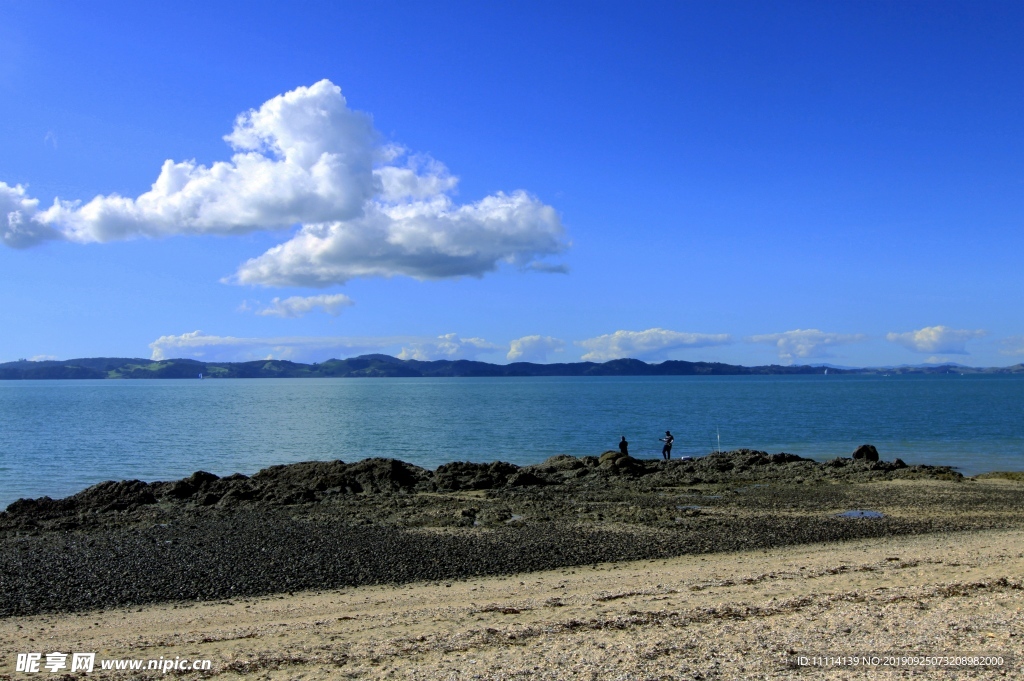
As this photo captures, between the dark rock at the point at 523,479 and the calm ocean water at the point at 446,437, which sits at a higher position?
the dark rock at the point at 523,479

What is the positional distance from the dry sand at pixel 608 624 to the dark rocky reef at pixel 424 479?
14689 millimetres

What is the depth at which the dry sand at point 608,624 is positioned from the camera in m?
10.0

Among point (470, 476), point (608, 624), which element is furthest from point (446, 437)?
point (608, 624)

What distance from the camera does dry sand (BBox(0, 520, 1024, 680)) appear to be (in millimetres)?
10023

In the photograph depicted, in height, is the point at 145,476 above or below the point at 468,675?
below

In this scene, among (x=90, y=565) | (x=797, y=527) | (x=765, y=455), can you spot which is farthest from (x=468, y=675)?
(x=765, y=455)

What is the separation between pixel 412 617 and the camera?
45.1 ft

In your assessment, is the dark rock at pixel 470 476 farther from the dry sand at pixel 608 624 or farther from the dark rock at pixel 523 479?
the dry sand at pixel 608 624

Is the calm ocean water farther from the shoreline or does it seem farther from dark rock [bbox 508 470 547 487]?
dark rock [bbox 508 470 547 487]

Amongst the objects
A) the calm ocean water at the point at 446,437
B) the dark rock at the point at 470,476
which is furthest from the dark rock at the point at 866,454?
the dark rock at the point at 470,476

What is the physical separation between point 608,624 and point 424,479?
2334 centimetres

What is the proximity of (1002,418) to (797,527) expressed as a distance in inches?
2733

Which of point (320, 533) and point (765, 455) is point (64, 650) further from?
point (765, 455)

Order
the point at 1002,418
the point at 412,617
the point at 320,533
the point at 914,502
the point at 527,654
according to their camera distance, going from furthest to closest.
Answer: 1. the point at 1002,418
2. the point at 914,502
3. the point at 320,533
4. the point at 412,617
5. the point at 527,654
